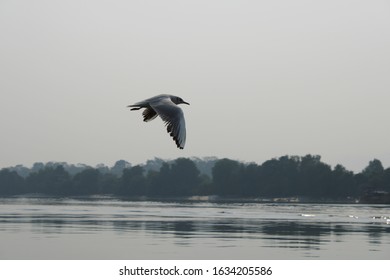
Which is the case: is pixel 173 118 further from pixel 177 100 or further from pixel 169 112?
pixel 177 100

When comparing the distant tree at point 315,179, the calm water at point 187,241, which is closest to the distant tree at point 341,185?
the distant tree at point 315,179

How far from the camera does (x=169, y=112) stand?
622 inches

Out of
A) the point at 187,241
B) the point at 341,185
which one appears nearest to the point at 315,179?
the point at 341,185

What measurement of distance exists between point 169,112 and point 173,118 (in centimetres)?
25

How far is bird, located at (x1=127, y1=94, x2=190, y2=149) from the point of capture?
15172mm

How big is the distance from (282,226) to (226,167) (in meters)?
142

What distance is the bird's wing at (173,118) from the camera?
15062 millimetres

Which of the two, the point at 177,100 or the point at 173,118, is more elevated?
the point at 177,100

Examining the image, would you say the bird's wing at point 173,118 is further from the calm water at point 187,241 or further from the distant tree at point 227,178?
the distant tree at point 227,178

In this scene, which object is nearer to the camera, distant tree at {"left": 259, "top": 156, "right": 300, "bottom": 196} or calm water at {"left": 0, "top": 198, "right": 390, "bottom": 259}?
calm water at {"left": 0, "top": 198, "right": 390, "bottom": 259}

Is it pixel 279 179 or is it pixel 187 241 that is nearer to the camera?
pixel 187 241

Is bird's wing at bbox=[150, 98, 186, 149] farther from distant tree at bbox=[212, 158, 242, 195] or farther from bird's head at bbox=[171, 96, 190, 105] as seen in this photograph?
distant tree at bbox=[212, 158, 242, 195]

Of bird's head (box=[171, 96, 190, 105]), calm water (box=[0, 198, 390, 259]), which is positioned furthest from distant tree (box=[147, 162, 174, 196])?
bird's head (box=[171, 96, 190, 105])
